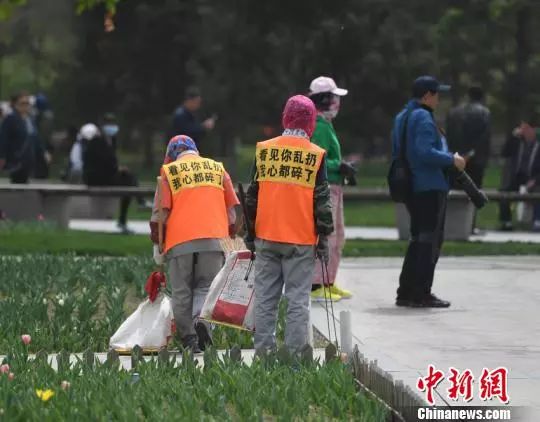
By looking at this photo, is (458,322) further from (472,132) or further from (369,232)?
(369,232)

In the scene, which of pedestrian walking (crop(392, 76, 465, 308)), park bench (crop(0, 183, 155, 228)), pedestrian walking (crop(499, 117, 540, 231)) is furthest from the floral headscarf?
pedestrian walking (crop(499, 117, 540, 231))

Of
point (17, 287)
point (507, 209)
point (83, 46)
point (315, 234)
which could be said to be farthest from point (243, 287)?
point (83, 46)

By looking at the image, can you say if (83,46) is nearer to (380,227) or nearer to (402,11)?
(402,11)

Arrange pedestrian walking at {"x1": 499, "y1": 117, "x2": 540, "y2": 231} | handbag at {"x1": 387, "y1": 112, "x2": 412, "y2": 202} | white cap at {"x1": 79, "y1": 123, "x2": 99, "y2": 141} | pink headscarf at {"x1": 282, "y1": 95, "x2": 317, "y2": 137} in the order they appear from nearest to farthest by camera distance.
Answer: pink headscarf at {"x1": 282, "y1": 95, "x2": 317, "y2": 137} → handbag at {"x1": 387, "y1": 112, "x2": 412, "y2": 202} → pedestrian walking at {"x1": 499, "y1": 117, "x2": 540, "y2": 231} → white cap at {"x1": 79, "y1": 123, "x2": 99, "y2": 141}

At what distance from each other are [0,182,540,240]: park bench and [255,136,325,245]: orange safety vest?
1137cm

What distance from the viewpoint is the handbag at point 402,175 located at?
44.3ft

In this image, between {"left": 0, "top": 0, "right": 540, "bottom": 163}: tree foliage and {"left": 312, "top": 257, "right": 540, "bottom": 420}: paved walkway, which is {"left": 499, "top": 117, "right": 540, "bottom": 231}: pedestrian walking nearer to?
{"left": 312, "top": 257, "right": 540, "bottom": 420}: paved walkway

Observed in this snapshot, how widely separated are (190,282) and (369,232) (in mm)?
13180

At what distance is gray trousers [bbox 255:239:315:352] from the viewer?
10.2 meters

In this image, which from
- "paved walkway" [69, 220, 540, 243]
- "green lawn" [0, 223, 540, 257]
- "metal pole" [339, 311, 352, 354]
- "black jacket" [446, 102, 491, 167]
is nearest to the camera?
"metal pole" [339, 311, 352, 354]

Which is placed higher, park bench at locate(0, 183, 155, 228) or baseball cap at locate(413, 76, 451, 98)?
baseball cap at locate(413, 76, 451, 98)

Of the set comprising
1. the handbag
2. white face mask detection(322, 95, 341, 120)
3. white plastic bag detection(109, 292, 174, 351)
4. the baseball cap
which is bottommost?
white plastic bag detection(109, 292, 174, 351)

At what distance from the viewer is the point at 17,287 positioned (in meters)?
13.8

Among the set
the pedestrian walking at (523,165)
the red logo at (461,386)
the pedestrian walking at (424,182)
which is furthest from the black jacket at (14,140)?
the red logo at (461,386)
